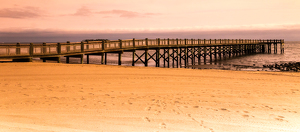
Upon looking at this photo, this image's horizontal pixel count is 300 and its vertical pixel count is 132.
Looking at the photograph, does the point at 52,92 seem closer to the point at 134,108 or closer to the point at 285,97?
the point at 134,108

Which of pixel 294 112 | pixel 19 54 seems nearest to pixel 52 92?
pixel 294 112

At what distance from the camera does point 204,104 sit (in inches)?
280

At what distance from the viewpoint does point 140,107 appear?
6598 millimetres

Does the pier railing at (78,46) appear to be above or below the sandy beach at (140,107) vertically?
above

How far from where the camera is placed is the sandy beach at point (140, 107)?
5.14 metres

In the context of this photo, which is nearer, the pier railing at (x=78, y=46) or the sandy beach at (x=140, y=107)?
the sandy beach at (x=140, y=107)

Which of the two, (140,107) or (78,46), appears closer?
(140,107)

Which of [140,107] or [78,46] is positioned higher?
[78,46]

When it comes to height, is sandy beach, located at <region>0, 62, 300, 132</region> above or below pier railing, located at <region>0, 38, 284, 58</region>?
below

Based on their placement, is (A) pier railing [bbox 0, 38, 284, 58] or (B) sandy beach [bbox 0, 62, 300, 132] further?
(A) pier railing [bbox 0, 38, 284, 58]

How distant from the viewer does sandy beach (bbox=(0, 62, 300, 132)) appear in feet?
16.9

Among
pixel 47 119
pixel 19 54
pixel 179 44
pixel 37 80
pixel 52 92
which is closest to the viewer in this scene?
pixel 47 119

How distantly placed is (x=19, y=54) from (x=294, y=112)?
51.8 feet

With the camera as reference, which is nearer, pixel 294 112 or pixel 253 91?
pixel 294 112
